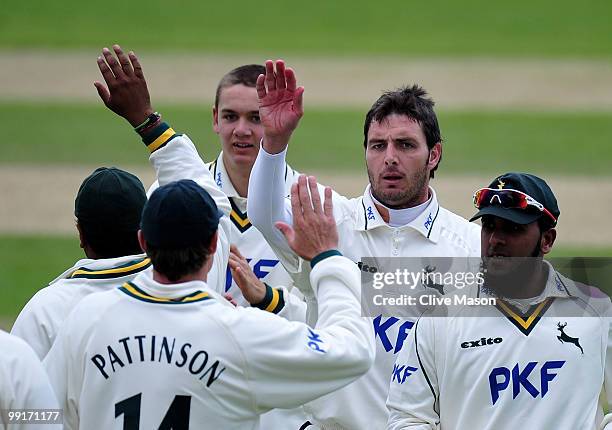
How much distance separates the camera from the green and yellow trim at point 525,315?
385 cm

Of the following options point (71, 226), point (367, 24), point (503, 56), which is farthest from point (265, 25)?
point (71, 226)

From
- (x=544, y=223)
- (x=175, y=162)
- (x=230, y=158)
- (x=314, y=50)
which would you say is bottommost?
(x=544, y=223)

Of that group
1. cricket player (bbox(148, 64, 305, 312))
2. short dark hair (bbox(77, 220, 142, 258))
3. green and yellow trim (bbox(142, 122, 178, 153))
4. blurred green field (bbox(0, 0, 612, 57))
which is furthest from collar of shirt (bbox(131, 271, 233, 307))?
blurred green field (bbox(0, 0, 612, 57))

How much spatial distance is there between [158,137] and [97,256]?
0.51 m

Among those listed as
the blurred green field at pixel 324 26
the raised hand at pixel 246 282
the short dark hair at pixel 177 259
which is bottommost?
the short dark hair at pixel 177 259

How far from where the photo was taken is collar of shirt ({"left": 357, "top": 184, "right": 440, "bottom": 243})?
4.73m

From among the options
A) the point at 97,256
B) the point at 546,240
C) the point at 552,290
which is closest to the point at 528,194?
the point at 546,240

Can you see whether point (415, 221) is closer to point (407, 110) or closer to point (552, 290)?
point (407, 110)

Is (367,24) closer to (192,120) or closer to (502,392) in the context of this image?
(192,120)

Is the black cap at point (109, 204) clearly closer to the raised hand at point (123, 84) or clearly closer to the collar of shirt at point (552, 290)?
the raised hand at point (123, 84)

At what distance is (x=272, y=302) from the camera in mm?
4215

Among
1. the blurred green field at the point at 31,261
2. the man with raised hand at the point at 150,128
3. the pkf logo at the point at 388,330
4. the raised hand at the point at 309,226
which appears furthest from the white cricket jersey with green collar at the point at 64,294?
the blurred green field at the point at 31,261

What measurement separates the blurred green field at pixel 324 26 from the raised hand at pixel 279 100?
14582 millimetres

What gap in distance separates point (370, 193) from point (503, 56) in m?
14.4
